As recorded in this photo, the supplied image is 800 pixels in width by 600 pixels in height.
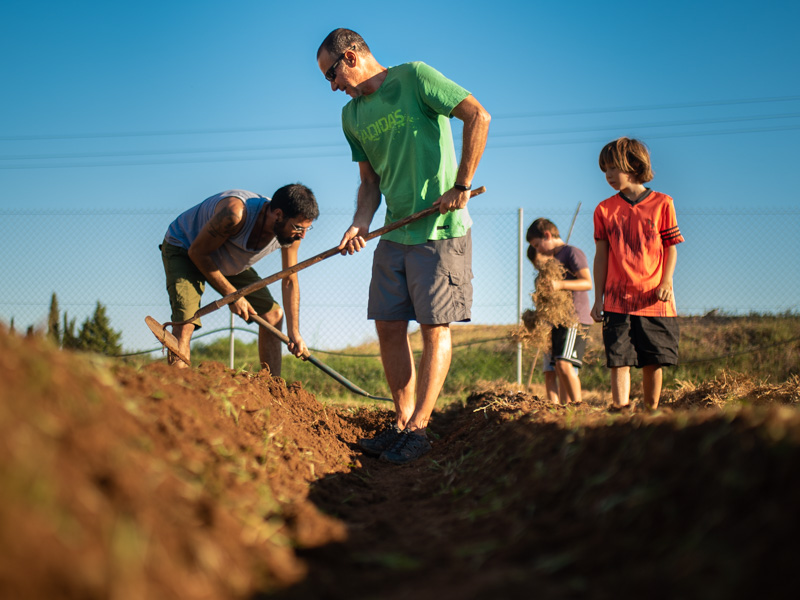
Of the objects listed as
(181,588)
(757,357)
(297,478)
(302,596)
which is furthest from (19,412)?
(757,357)

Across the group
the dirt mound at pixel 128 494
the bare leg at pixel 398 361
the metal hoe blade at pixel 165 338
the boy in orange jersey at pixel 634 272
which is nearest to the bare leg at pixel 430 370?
the bare leg at pixel 398 361

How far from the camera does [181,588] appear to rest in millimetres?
1014

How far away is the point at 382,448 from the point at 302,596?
2.16 m

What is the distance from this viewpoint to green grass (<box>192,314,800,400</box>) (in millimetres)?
7602

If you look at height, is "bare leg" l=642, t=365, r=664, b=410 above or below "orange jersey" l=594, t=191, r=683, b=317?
below

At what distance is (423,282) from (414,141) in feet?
2.52

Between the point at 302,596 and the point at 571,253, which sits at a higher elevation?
the point at 571,253

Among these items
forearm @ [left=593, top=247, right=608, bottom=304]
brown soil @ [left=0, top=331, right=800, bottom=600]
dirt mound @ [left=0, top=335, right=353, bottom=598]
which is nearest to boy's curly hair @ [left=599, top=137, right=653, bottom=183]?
forearm @ [left=593, top=247, right=608, bottom=304]

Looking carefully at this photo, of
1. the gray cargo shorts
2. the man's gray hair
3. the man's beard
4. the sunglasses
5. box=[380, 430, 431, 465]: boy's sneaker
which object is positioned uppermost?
the man's gray hair

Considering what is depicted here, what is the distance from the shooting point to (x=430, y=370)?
3.33 metres

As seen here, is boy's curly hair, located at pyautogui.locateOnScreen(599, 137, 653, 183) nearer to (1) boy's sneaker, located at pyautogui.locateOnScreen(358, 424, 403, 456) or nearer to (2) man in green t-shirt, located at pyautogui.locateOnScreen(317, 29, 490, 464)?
(2) man in green t-shirt, located at pyautogui.locateOnScreen(317, 29, 490, 464)

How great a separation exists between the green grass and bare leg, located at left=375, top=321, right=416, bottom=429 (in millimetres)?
3819

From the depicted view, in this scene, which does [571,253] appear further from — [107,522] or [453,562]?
[107,522]

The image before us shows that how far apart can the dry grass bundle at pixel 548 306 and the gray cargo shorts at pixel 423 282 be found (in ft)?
5.19
